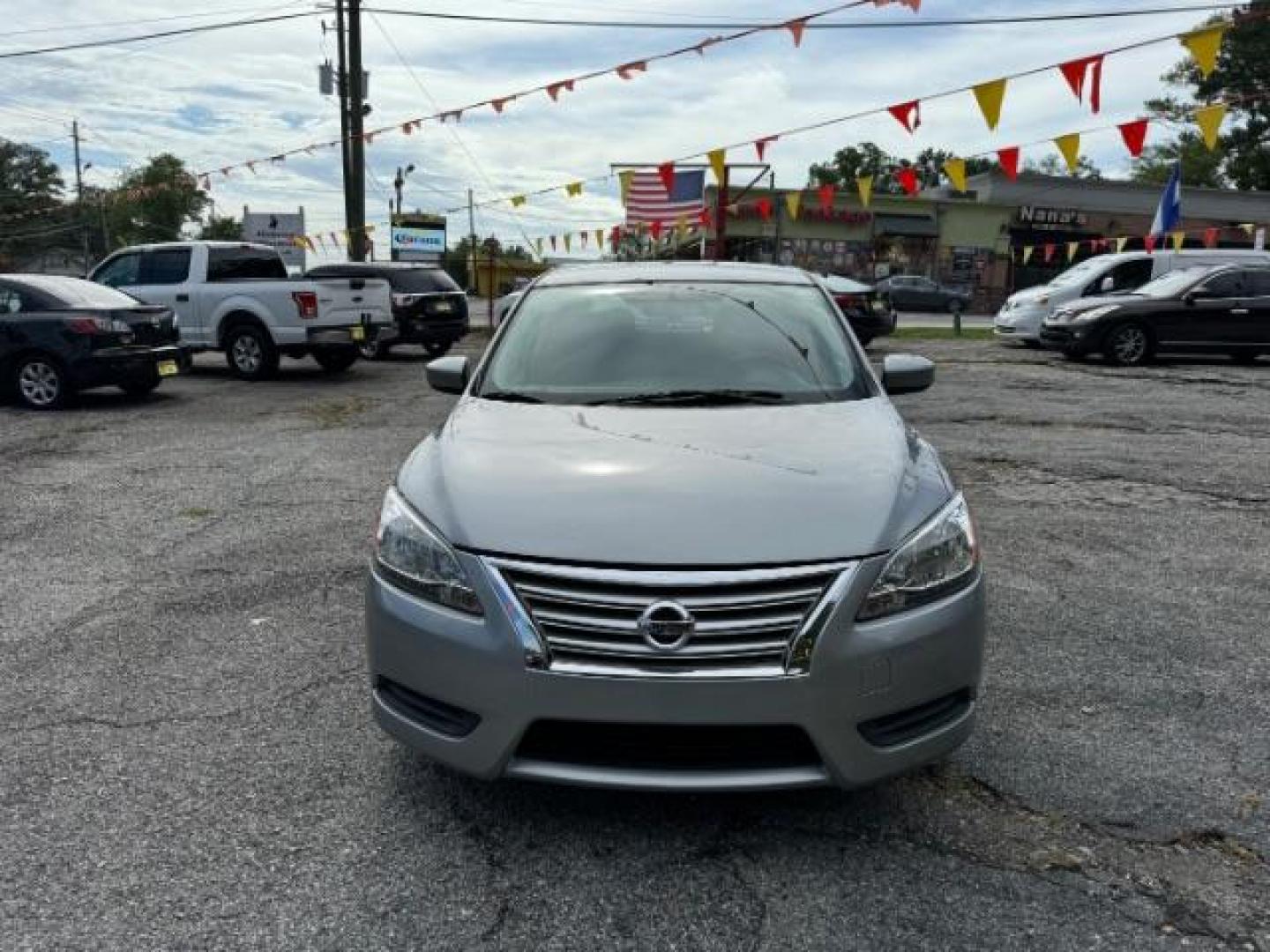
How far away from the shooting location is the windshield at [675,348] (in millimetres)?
3695

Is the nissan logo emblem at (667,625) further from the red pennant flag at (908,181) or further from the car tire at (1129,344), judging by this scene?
the red pennant flag at (908,181)

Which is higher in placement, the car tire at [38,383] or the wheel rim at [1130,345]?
the wheel rim at [1130,345]

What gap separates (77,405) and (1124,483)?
10.8m

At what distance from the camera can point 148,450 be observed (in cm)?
847

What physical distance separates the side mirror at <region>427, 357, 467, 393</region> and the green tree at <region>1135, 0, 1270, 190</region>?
4312 cm

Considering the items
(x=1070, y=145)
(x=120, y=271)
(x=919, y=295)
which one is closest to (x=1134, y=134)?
(x=1070, y=145)

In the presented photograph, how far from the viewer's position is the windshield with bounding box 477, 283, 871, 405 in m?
3.70

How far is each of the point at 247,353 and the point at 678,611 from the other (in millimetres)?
12442

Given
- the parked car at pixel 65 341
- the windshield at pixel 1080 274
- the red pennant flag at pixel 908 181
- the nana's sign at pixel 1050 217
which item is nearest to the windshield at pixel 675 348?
the parked car at pixel 65 341

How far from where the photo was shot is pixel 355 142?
20328 millimetres

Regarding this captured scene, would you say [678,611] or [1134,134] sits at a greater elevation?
[1134,134]

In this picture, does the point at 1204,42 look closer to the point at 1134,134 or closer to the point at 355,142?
the point at 1134,134

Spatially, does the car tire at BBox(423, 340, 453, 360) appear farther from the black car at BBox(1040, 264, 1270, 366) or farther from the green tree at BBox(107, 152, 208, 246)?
the green tree at BBox(107, 152, 208, 246)

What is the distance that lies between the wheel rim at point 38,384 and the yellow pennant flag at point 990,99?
1084 cm
